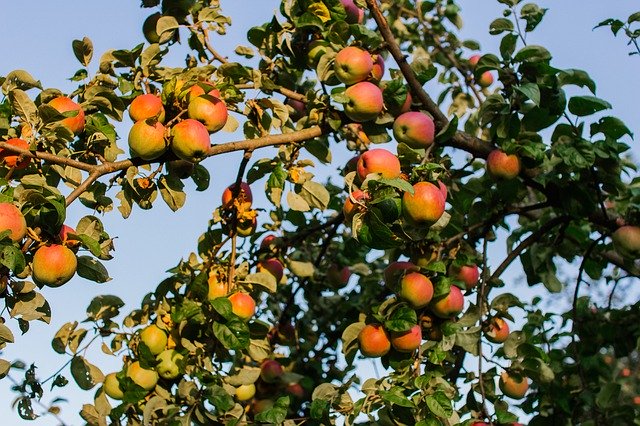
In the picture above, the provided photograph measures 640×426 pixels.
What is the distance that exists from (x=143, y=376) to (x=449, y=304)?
97 centimetres

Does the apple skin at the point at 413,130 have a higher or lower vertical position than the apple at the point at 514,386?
higher

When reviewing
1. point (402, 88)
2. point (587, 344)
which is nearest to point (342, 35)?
point (402, 88)

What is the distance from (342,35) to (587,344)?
174 centimetres

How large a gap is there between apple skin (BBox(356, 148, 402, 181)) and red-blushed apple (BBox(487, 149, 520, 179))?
0.44 meters

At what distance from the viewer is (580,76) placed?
2.39 metres

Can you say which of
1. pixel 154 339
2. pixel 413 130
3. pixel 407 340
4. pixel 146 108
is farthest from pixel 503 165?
pixel 154 339

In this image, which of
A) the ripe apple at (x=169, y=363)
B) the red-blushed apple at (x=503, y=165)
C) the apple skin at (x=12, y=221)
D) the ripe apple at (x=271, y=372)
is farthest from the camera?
the ripe apple at (x=271, y=372)

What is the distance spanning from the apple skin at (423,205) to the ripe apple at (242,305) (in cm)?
60

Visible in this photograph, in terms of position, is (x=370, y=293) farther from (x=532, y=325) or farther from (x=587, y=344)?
(x=587, y=344)

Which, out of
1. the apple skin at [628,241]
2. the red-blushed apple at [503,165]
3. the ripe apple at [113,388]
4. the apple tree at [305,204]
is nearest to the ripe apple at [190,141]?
the apple tree at [305,204]

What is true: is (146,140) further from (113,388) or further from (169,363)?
(113,388)

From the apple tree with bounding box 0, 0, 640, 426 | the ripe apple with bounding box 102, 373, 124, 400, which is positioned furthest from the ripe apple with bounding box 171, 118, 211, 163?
the ripe apple with bounding box 102, 373, 124, 400

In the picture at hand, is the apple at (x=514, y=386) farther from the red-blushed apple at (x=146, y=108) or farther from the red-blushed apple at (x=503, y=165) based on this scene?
the red-blushed apple at (x=146, y=108)

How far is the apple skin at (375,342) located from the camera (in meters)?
2.18
